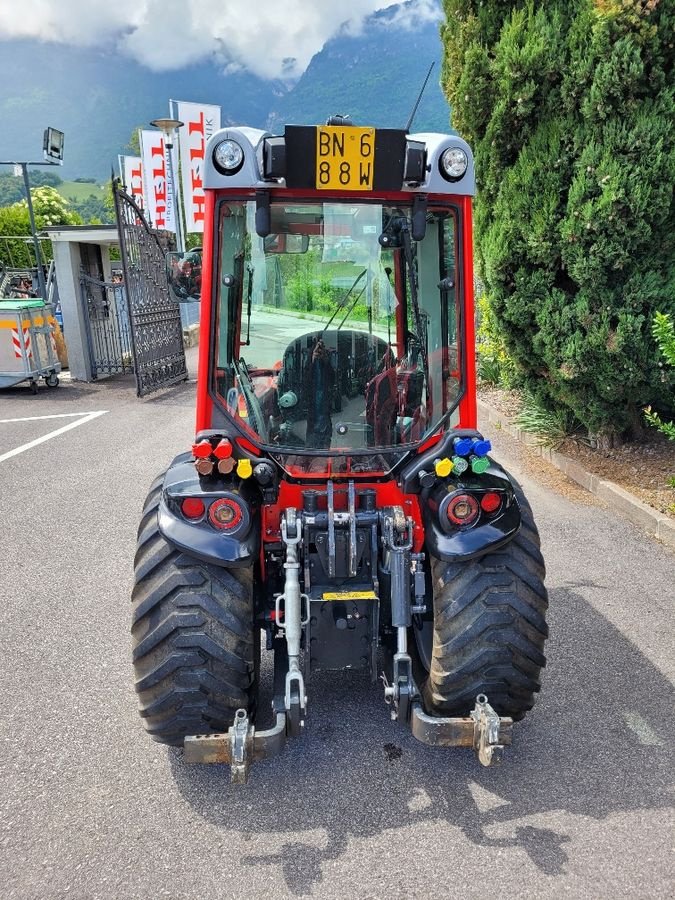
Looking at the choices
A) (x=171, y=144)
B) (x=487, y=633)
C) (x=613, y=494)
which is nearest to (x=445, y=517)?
(x=487, y=633)

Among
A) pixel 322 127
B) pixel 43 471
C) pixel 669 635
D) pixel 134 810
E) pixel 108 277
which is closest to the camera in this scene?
pixel 322 127

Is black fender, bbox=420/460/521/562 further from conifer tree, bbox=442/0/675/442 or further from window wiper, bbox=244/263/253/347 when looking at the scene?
conifer tree, bbox=442/0/675/442

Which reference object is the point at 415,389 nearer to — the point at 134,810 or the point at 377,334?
the point at 377,334

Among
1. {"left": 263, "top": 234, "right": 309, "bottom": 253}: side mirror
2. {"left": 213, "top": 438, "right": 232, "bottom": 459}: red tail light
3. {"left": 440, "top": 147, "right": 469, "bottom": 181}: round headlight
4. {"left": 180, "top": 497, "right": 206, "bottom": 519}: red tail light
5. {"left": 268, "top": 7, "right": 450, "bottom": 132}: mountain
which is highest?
{"left": 268, "top": 7, "right": 450, "bottom": 132}: mountain

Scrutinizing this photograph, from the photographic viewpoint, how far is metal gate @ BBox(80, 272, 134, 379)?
12.8m

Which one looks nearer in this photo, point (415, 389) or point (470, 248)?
point (470, 248)

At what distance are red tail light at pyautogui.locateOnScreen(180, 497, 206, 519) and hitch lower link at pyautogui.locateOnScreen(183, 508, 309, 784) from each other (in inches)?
13.7

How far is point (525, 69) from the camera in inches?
224

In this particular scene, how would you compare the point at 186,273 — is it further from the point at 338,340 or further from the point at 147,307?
the point at 147,307

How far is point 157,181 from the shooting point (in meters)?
15.0

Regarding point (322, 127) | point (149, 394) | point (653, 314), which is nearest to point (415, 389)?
point (322, 127)

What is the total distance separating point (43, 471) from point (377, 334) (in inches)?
227

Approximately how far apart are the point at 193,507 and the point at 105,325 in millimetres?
11714

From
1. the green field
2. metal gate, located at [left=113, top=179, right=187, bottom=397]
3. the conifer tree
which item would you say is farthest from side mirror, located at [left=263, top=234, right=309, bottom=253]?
the green field
